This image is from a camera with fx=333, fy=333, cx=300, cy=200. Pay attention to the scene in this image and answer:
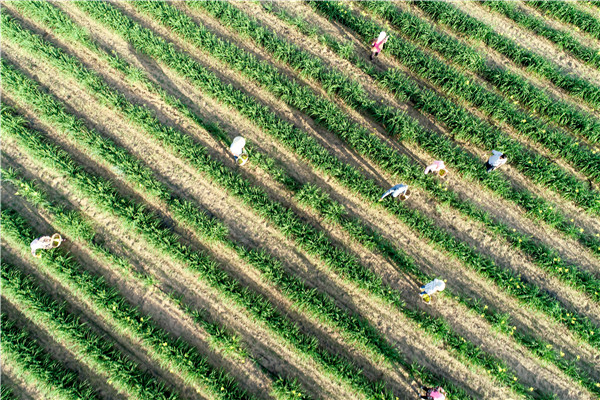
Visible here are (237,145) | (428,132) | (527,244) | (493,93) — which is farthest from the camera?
(493,93)

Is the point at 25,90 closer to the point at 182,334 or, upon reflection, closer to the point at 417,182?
the point at 182,334

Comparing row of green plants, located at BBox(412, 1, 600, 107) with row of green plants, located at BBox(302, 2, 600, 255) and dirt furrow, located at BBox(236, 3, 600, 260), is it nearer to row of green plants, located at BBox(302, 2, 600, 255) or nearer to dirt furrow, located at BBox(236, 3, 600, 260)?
row of green plants, located at BBox(302, 2, 600, 255)

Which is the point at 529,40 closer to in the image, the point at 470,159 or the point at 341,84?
the point at 470,159

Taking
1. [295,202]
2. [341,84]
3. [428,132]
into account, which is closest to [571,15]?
[428,132]

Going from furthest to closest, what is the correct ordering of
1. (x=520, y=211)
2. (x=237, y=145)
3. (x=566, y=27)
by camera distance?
(x=566, y=27) → (x=520, y=211) → (x=237, y=145)

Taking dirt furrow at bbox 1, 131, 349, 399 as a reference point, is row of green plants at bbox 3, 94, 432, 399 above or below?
above

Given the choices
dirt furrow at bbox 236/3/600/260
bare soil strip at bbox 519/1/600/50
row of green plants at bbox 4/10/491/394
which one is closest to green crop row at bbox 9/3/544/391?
row of green plants at bbox 4/10/491/394
